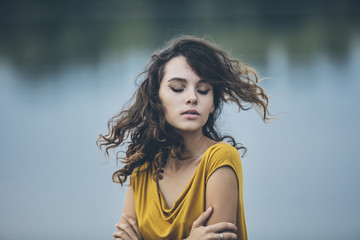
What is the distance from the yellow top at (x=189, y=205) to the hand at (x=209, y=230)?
0.05m

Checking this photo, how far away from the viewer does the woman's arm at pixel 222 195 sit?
1.67m

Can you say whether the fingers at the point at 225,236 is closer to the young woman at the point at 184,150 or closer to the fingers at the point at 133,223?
the young woman at the point at 184,150

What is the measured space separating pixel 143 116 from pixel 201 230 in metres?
0.50

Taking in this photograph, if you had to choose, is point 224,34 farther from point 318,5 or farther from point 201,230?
point 201,230

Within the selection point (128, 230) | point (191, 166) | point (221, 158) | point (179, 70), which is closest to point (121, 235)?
point (128, 230)

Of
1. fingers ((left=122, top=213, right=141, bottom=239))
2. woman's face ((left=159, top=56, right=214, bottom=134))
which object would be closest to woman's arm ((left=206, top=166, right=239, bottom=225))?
woman's face ((left=159, top=56, right=214, bottom=134))

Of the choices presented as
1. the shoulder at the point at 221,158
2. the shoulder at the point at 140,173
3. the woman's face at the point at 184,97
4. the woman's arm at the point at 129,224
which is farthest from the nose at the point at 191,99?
the woman's arm at the point at 129,224

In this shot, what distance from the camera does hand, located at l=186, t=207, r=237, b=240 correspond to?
5.33ft

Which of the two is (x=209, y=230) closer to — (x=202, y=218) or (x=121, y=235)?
(x=202, y=218)

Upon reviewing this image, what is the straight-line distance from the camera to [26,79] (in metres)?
9.01

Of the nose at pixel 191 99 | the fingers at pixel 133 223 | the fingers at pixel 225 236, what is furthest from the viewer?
the fingers at pixel 133 223

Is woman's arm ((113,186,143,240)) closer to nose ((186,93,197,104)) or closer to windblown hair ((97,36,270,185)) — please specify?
windblown hair ((97,36,270,185))

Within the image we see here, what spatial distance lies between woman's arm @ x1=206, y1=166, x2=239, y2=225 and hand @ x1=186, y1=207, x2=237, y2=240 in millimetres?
23

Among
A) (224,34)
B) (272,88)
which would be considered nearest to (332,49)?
(224,34)
